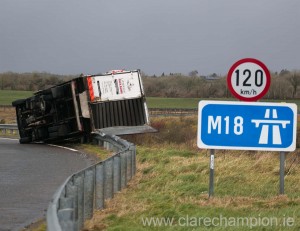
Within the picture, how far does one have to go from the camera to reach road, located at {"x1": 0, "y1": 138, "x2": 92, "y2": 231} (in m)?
10.3

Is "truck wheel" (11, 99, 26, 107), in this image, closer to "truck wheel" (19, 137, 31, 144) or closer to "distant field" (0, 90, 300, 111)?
"truck wheel" (19, 137, 31, 144)

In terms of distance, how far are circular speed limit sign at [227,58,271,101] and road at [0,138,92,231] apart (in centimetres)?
372

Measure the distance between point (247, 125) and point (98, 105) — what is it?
14.4 metres

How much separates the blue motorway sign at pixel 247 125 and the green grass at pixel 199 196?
871mm

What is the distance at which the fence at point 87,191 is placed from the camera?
591 centimetres

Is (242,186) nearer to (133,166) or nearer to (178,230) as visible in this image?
(133,166)

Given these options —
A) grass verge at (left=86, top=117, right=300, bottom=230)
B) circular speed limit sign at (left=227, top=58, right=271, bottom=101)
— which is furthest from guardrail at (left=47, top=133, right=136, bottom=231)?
circular speed limit sign at (left=227, top=58, right=271, bottom=101)

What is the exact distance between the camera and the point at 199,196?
1090 centimetres

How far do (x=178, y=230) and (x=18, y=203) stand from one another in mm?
4360

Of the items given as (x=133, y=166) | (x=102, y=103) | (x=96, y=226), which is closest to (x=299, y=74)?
(x=102, y=103)

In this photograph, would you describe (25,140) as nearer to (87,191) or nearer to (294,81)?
(87,191)

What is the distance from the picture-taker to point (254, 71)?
1070 centimetres

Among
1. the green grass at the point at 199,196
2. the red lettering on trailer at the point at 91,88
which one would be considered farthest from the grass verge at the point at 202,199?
the red lettering on trailer at the point at 91,88

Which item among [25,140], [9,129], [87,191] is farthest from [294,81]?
[87,191]
